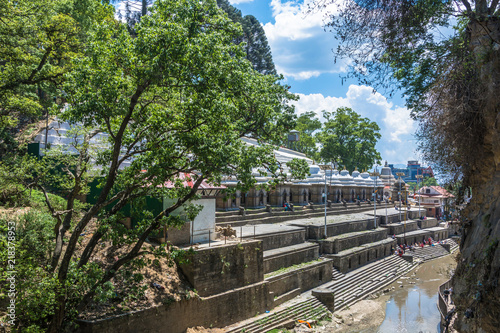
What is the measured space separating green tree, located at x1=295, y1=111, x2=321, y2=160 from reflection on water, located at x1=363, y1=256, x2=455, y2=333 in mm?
21890

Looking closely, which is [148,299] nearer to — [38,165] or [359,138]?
[38,165]

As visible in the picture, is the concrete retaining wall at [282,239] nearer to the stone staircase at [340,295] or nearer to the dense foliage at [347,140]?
the stone staircase at [340,295]

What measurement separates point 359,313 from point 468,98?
40.8 ft

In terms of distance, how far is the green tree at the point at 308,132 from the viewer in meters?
46.6

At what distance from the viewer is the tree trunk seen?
7.23 metres

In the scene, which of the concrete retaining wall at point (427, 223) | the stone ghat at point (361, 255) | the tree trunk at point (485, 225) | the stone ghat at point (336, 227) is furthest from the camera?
Answer: the concrete retaining wall at point (427, 223)

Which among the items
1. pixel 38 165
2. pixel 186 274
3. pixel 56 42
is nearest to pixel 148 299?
pixel 186 274

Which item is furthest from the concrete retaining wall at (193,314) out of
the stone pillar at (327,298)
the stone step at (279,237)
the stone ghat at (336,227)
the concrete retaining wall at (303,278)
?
the stone ghat at (336,227)

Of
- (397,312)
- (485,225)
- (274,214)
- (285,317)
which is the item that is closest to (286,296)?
(285,317)

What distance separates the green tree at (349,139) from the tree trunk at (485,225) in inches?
1369

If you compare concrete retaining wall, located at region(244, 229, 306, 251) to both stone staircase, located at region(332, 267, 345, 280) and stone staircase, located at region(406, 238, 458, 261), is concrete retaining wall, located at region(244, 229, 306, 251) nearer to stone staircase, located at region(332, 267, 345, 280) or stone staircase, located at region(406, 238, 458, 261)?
stone staircase, located at region(332, 267, 345, 280)

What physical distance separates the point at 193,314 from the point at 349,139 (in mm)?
36995

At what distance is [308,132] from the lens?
170 ft

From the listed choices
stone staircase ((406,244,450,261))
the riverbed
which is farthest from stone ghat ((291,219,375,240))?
stone staircase ((406,244,450,261))
